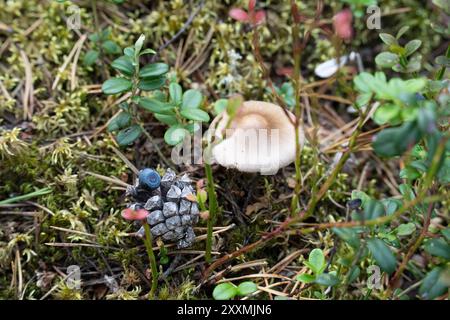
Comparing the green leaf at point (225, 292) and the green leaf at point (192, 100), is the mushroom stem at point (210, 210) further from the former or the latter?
the green leaf at point (192, 100)

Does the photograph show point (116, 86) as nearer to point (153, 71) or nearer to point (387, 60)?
point (153, 71)

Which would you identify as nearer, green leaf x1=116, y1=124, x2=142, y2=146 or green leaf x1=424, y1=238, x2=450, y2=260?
green leaf x1=424, y1=238, x2=450, y2=260

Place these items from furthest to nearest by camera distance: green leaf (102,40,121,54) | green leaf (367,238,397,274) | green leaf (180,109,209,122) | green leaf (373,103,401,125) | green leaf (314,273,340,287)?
1. green leaf (102,40,121,54)
2. green leaf (180,109,209,122)
3. green leaf (314,273,340,287)
4. green leaf (367,238,397,274)
5. green leaf (373,103,401,125)

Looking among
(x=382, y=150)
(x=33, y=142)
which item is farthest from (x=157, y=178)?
(x=382, y=150)

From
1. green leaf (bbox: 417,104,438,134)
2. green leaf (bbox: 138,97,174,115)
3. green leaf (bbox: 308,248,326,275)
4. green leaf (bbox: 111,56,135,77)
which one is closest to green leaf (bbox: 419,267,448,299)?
green leaf (bbox: 308,248,326,275)

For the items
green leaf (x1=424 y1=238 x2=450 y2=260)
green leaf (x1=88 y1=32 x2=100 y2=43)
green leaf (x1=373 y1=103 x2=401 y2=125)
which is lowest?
green leaf (x1=424 y1=238 x2=450 y2=260)

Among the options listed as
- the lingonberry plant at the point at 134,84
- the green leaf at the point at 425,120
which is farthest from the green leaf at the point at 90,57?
the green leaf at the point at 425,120

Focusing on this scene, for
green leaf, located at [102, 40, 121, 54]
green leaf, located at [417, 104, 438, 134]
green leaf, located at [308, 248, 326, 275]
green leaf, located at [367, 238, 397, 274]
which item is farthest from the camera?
green leaf, located at [102, 40, 121, 54]

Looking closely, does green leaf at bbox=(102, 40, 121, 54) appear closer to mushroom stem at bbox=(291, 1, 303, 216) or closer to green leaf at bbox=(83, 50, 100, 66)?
green leaf at bbox=(83, 50, 100, 66)
